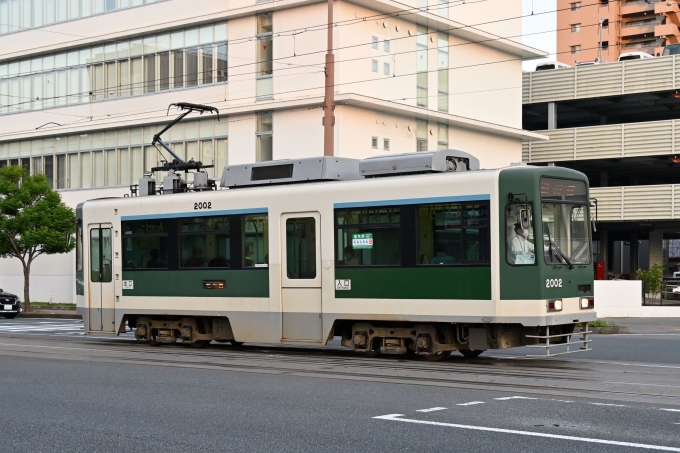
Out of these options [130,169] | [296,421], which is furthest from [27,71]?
[296,421]

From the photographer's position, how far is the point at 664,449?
7.89 m

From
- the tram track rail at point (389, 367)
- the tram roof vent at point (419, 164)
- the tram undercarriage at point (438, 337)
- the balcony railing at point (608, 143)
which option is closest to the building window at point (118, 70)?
the balcony railing at point (608, 143)

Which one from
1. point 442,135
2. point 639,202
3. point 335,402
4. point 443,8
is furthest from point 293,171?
point 639,202

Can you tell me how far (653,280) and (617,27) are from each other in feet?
214

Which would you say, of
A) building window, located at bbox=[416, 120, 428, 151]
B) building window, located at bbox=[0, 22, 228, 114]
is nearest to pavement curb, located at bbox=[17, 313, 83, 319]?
building window, located at bbox=[0, 22, 228, 114]

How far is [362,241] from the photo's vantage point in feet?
53.5

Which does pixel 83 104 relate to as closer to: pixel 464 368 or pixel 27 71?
pixel 27 71

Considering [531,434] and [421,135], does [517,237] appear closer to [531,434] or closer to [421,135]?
[531,434]

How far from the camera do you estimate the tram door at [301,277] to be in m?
16.7

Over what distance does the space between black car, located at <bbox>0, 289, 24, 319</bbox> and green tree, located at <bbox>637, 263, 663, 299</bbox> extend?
21945 mm

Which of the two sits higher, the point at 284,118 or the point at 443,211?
the point at 284,118

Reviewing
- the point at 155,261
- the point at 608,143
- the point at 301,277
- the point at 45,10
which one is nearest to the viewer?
the point at 301,277

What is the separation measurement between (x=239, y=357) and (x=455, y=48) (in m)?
27.6

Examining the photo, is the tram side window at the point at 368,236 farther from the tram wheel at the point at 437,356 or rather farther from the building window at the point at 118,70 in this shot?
the building window at the point at 118,70
